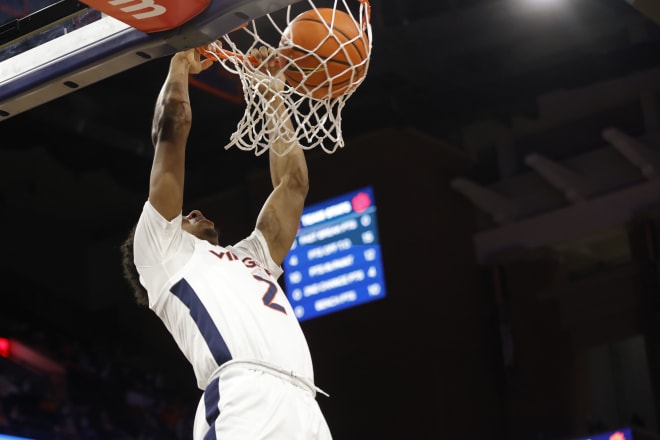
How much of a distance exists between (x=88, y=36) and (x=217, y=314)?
95 centimetres

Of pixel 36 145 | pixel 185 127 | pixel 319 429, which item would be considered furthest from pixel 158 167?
pixel 36 145

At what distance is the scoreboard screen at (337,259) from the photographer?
10.4m

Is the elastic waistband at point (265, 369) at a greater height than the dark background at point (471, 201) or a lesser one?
lesser

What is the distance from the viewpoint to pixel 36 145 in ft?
38.5

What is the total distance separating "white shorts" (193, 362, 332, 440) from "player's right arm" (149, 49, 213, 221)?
569 millimetres

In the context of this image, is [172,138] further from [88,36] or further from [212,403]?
[212,403]

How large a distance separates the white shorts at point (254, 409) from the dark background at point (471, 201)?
6587 millimetres

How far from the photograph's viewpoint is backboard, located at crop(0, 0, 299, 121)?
3.38 m

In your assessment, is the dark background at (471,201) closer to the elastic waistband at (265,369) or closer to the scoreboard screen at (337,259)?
the scoreboard screen at (337,259)

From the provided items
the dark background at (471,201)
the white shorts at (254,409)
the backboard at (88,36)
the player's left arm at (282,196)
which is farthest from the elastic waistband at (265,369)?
the dark background at (471,201)

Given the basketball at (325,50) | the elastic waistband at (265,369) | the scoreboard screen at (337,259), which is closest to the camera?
the elastic waistband at (265,369)

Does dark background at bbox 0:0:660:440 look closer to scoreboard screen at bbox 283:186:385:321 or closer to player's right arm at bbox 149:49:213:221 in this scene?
scoreboard screen at bbox 283:186:385:321

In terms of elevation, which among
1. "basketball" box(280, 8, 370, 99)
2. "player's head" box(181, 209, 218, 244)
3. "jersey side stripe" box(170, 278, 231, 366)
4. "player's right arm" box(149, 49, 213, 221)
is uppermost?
"basketball" box(280, 8, 370, 99)

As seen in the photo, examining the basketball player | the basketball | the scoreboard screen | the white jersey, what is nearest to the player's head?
the basketball player
